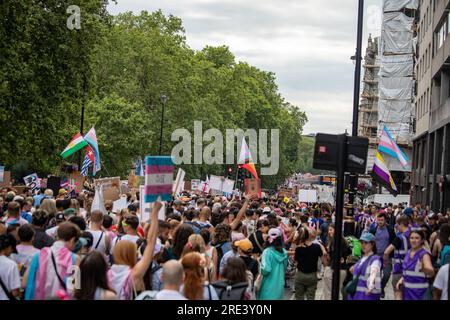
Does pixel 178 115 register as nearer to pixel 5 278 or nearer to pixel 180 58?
pixel 180 58

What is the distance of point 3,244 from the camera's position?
8547mm

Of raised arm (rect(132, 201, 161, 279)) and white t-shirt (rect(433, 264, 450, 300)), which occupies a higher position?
raised arm (rect(132, 201, 161, 279))

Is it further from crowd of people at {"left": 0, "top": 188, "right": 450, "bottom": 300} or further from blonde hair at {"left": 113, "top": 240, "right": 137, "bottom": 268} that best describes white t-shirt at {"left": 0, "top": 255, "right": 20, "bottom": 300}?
blonde hair at {"left": 113, "top": 240, "right": 137, "bottom": 268}

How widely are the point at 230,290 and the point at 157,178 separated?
2556 mm

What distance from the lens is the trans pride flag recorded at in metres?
9.90

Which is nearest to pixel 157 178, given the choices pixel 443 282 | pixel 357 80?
pixel 443 282

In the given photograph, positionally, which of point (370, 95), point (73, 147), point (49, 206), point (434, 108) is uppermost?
point (370, 95)

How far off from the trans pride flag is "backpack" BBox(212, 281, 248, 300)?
7.07 feet

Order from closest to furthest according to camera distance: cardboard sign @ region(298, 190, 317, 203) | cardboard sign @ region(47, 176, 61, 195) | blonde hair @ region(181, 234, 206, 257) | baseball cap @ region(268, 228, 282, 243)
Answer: blonde hair @ region(181, 234, 206, 257), baseball cap @ region(268, 228, 282, 243), cardboard sign @ region(47, 176, 61, 195), cardboard sign @ region(298, 190, 317, 203)

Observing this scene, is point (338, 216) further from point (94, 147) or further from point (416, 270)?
point (94, 147)

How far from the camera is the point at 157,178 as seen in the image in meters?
10.1

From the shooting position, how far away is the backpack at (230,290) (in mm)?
7825

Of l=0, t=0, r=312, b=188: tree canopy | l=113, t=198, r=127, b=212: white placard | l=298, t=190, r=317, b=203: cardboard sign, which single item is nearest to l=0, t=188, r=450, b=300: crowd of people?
l=113, t=198, r=127, b=212: white placard

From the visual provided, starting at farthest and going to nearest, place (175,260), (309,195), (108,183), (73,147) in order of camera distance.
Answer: (309,195) → (73,147) → (108,183) → (175,260)
